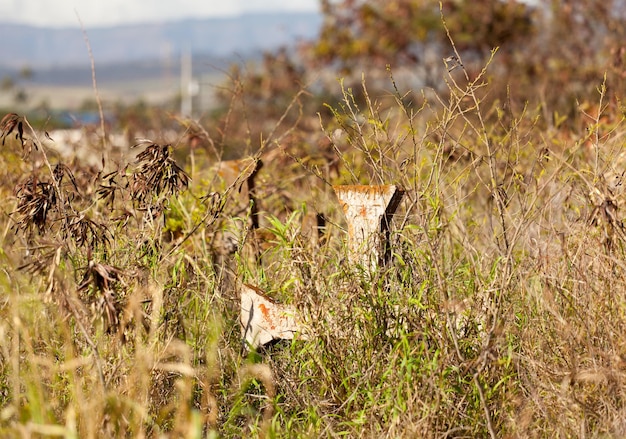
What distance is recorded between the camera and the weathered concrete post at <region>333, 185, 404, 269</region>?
3389 mm

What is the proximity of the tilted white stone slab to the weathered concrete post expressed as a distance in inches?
14.2

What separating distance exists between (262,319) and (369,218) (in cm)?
61

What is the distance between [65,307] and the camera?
9.30ft

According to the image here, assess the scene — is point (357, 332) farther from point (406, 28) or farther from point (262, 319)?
point (406, 28)

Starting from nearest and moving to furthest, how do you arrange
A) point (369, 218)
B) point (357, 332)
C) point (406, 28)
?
1. point (357, 332)
2. point (369, 218)
3. point (406, 28)

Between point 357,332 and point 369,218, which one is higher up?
point 369,218

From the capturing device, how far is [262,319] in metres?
3.50

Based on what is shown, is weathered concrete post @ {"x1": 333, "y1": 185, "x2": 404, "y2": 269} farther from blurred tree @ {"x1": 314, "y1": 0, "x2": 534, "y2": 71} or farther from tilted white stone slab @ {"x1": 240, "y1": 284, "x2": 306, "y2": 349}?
blurred tree @ {"x1": 314, "y1": 0, "x2": 534, "y2": 71}

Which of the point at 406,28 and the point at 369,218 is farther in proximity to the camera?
the point at 406,28

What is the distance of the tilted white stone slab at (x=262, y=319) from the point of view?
343cm

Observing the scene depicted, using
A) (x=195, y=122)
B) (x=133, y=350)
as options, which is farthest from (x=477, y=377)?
(x=195, y=122)

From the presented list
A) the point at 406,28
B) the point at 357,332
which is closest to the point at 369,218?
the point at 357,332

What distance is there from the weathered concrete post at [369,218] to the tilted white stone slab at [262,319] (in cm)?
36

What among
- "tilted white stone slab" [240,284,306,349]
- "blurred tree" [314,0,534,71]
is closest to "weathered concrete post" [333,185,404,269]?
"tilted white stone slab" [240,284,306,349]
